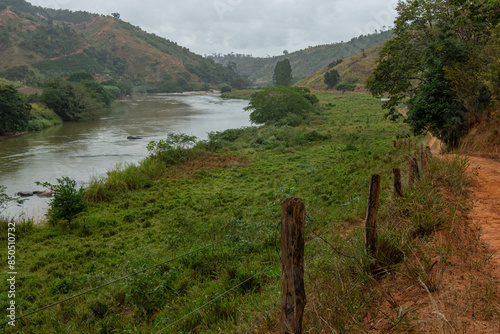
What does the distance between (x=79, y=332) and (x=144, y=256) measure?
2.80m

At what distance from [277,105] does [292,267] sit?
107 feet

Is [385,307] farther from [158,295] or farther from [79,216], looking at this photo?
[79,216]

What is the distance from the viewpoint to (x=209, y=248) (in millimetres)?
7285

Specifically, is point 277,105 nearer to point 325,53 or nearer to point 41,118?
point 41,118

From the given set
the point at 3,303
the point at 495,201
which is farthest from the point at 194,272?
the point at 495,201

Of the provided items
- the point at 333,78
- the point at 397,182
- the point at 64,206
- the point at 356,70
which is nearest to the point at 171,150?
the point at 64,206

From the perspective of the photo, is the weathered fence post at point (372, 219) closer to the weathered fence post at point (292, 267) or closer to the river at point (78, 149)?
the weathered fence post at point (292, 267)

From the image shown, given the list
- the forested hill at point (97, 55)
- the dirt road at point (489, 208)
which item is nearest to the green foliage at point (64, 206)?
the dirt road at point (489, 208)

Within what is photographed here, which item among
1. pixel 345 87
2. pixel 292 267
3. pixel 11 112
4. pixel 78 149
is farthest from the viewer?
pixel 345 87

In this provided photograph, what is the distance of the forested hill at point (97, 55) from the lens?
98625 mm

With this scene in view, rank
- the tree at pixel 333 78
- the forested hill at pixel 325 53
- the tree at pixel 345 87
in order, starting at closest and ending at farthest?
the tree at pixel 345 87, the tree at pixel 333 78, the forested hill at pixel 325 53

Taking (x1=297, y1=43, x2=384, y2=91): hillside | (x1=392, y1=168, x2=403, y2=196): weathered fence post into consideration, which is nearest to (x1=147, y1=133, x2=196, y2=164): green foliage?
(x1=392, y1=168, x2=403, y2=196): weathered fence post

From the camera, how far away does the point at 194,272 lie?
654 centimetres

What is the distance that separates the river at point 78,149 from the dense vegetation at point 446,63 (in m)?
16.9
